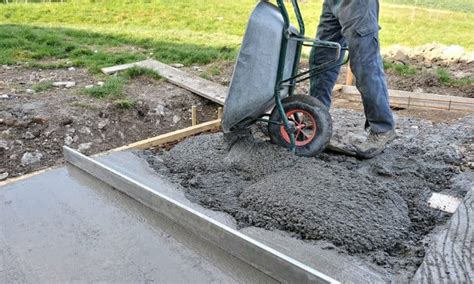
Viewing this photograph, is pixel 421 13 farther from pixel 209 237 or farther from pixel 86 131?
pixel 209 237

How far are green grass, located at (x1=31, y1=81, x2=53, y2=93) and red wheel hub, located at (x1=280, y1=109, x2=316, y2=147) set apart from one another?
2595mm

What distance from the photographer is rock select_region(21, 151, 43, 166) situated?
290cm

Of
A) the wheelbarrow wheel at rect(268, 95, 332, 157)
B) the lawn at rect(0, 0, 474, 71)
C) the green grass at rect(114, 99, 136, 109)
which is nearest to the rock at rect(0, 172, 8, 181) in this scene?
the green grass at rect(114, 99, 136, 109)

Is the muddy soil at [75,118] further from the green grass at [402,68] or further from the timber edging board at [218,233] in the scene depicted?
the green grass at [402,68]

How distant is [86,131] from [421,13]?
8.73 metres

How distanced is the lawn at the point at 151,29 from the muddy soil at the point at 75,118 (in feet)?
3.50

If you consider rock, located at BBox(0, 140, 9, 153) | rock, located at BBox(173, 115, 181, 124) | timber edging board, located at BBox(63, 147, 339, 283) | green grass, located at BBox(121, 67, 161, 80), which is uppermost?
green grass, located at BBox(121, 67, 161, 80)

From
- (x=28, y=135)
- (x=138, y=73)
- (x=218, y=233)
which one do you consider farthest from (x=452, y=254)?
(x=138, y=73)

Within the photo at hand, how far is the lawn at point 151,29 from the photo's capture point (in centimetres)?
560

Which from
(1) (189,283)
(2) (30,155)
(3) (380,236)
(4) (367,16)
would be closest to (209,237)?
(1) (189,283)

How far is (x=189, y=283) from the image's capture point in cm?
155

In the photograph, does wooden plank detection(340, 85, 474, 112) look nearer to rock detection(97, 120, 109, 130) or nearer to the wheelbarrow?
the wheelbarrow

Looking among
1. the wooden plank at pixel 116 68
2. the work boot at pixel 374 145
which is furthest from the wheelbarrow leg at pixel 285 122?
the wooden plank at pixel 116 68

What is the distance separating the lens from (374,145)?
249 cm
